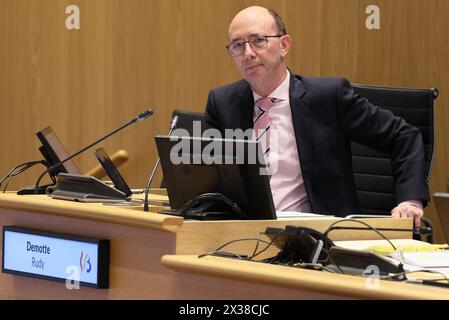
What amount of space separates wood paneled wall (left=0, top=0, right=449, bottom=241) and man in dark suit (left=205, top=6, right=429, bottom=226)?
1.23 metres

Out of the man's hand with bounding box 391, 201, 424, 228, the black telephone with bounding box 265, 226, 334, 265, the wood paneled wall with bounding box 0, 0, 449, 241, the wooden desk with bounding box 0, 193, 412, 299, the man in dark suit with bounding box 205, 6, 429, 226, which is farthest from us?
the wood paneled wall with bounding box 0, 0, 449, 241

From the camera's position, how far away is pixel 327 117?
12.4ft

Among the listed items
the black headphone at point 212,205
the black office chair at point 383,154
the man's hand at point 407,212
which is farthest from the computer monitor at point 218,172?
the black office chair at point 383,154

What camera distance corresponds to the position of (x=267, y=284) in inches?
86.7

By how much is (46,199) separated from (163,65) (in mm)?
2557

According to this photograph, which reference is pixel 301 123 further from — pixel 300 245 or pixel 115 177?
pixel 300 245

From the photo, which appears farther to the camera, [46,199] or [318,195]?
[318,195]

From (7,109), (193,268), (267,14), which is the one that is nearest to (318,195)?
(267,14)

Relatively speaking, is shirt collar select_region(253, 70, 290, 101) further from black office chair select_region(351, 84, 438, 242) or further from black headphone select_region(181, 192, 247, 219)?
black headphone select_region(181, 192, 247, 219)

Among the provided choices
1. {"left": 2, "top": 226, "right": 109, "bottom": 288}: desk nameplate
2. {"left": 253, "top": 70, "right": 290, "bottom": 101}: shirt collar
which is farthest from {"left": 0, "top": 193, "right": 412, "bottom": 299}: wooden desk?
{"left": 253, "top": 70, "right": 290, "bottom": 101}: shirt collar

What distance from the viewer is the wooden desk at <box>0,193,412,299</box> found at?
8.38ft

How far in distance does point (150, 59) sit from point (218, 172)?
9.47 feet
